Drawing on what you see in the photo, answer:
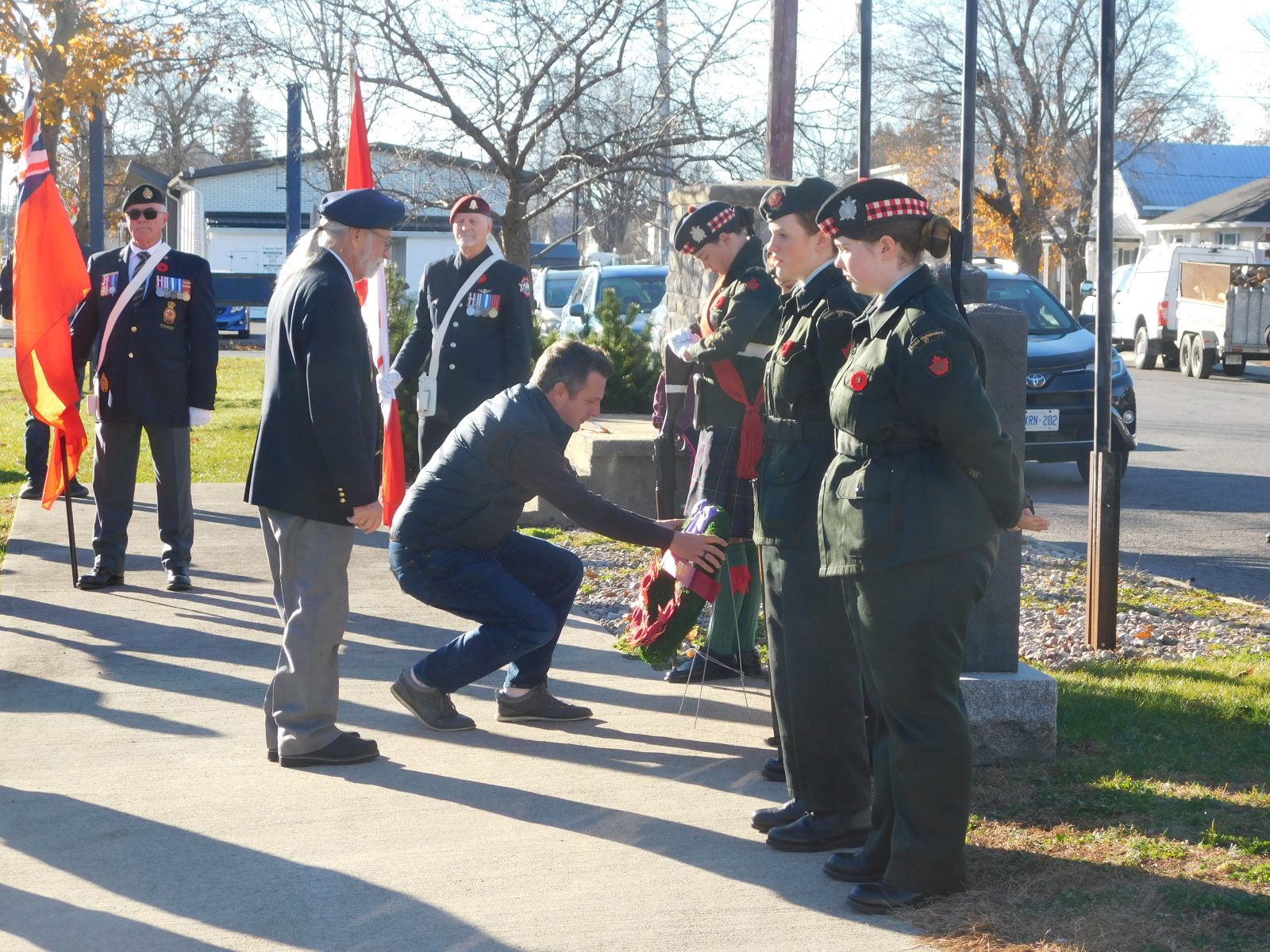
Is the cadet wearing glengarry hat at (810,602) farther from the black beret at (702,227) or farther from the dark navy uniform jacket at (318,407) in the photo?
the dark navy uniform jacket at (318,407)

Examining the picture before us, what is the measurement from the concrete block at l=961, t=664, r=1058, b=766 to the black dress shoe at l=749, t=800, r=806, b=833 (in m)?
0.93

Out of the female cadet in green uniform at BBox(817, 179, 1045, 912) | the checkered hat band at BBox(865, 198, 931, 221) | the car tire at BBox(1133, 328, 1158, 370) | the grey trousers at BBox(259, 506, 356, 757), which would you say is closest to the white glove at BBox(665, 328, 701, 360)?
the grey trousers at BBox(259, 506, 356, 757)

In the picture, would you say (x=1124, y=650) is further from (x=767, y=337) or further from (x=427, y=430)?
(x=427, y=430)

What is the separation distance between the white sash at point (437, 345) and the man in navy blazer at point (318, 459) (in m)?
2.79

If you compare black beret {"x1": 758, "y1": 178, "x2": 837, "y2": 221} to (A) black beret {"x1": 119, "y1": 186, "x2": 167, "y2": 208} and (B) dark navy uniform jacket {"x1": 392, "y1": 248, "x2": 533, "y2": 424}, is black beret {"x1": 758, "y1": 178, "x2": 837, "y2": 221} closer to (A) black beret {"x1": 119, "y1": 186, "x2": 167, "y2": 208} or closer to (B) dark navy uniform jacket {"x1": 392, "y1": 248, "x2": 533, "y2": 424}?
(B) dark navy uniform jacket {"x1": 392, "y1": 248, "x2": 533, "y2": 424}

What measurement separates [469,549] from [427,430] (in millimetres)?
2912

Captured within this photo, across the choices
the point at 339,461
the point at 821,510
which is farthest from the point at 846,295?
the point at 339,461

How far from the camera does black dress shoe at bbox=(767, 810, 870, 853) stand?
4.36 m

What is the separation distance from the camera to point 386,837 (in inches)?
174

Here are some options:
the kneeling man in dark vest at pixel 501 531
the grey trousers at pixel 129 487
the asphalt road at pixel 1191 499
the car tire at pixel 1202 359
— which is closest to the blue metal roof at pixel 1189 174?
the car tire at pixel 1202 359

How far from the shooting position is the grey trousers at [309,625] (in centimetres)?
500

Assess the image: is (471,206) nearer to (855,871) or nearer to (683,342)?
(683,342)

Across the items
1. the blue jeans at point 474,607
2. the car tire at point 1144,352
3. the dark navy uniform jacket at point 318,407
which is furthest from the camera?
the car tire at point 1144,352

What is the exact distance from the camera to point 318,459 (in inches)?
193
